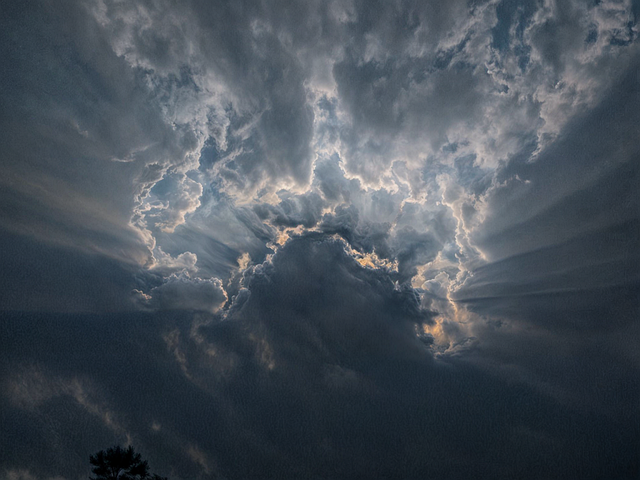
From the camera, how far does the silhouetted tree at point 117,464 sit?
45125mm

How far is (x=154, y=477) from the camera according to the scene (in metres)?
48.1

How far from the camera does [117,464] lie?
4547 cm

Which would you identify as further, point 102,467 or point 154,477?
point 154,477

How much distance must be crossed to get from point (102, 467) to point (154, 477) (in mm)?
6790

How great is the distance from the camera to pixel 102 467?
4506 centimetres

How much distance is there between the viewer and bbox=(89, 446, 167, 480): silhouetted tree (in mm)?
45125
